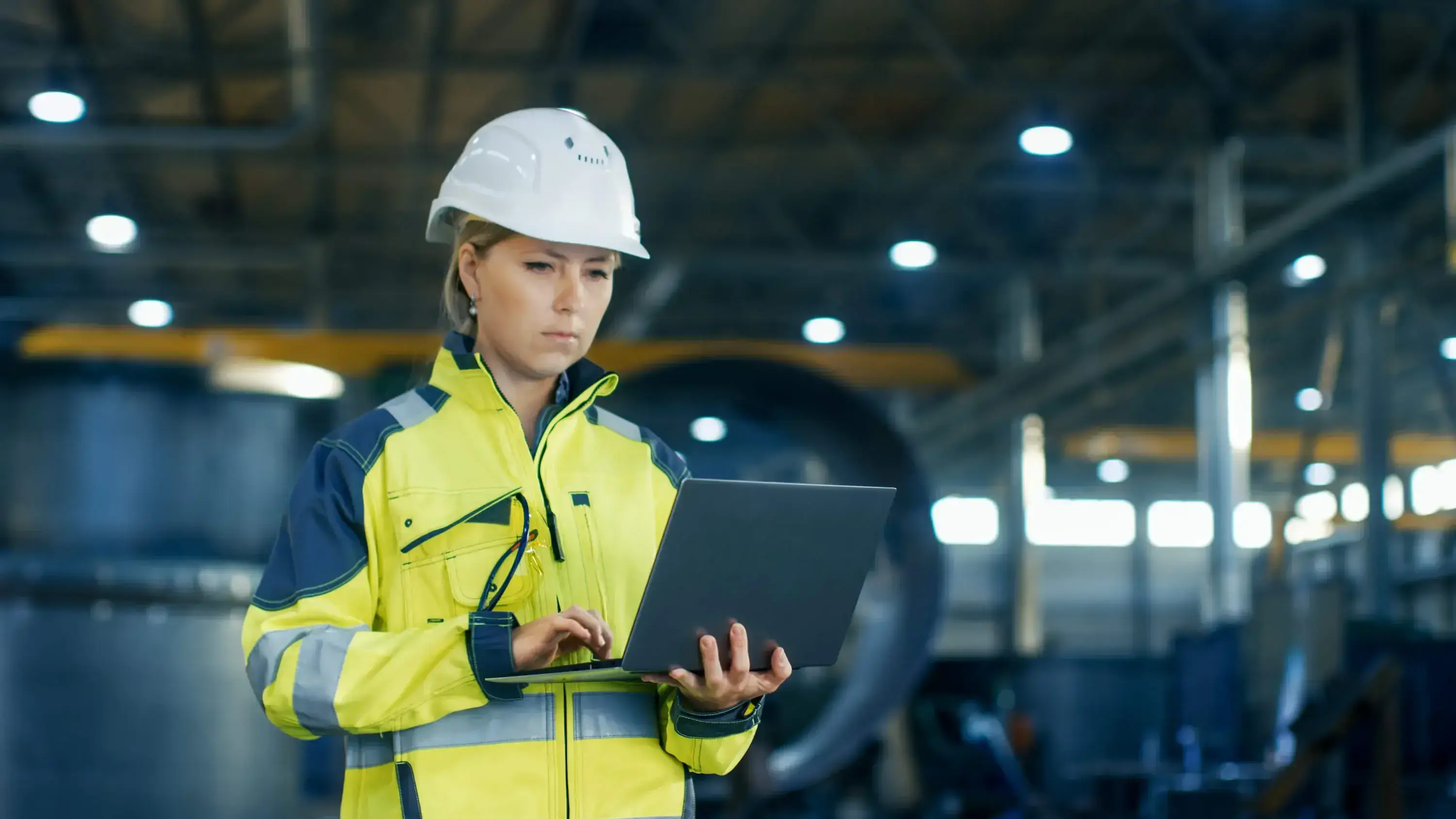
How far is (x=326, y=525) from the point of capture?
1.76 meters

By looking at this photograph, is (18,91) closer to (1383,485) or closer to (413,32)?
(413,32)

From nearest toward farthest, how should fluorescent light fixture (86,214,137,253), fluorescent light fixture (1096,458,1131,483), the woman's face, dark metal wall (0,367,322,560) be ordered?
the woman's face < dark metal wall (0,367,322,560) < fluorescent light fixture (86,214,137,253) < fluorescent light fixture (1096,458,1131,483)

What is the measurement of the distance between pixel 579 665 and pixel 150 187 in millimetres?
16019

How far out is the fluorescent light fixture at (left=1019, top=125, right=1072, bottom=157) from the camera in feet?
36.1

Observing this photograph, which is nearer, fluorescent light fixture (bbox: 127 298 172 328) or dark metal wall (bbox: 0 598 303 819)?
dark metal wall (bbox: 0 598 303 819)

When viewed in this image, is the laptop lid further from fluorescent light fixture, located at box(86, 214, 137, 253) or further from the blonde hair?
fluorescent light fixture, located at box(86, 214, 137, 253)

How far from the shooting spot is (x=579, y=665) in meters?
1.68

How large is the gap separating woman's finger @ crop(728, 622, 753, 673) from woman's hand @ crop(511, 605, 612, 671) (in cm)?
13

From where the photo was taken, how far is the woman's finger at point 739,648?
169cm

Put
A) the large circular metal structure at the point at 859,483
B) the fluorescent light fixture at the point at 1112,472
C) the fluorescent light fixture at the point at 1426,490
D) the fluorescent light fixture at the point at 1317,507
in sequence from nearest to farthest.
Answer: the large circular metal structure at the point at 859,483 → the fluorescent light fixture at the point at 1426,490 → the fluorescent light fixture at the point at 1317,507 → the fluorescent light fixture at the point at 1112,472

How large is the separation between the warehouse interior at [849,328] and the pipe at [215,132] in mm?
50

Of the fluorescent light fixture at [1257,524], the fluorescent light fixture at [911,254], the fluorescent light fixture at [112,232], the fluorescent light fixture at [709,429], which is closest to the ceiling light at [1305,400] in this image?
the fluorescent light fixture at [911,254]

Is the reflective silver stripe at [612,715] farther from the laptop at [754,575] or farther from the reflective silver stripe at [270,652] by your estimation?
the reflective silver stripe at [270,652]

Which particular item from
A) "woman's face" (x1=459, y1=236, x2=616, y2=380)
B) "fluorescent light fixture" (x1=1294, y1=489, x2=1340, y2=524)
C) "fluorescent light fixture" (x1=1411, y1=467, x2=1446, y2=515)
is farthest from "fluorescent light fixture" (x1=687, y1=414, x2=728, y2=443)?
"fluorescent light fixture" (x1=1294, y1=489, x2=1340, y2=524)
